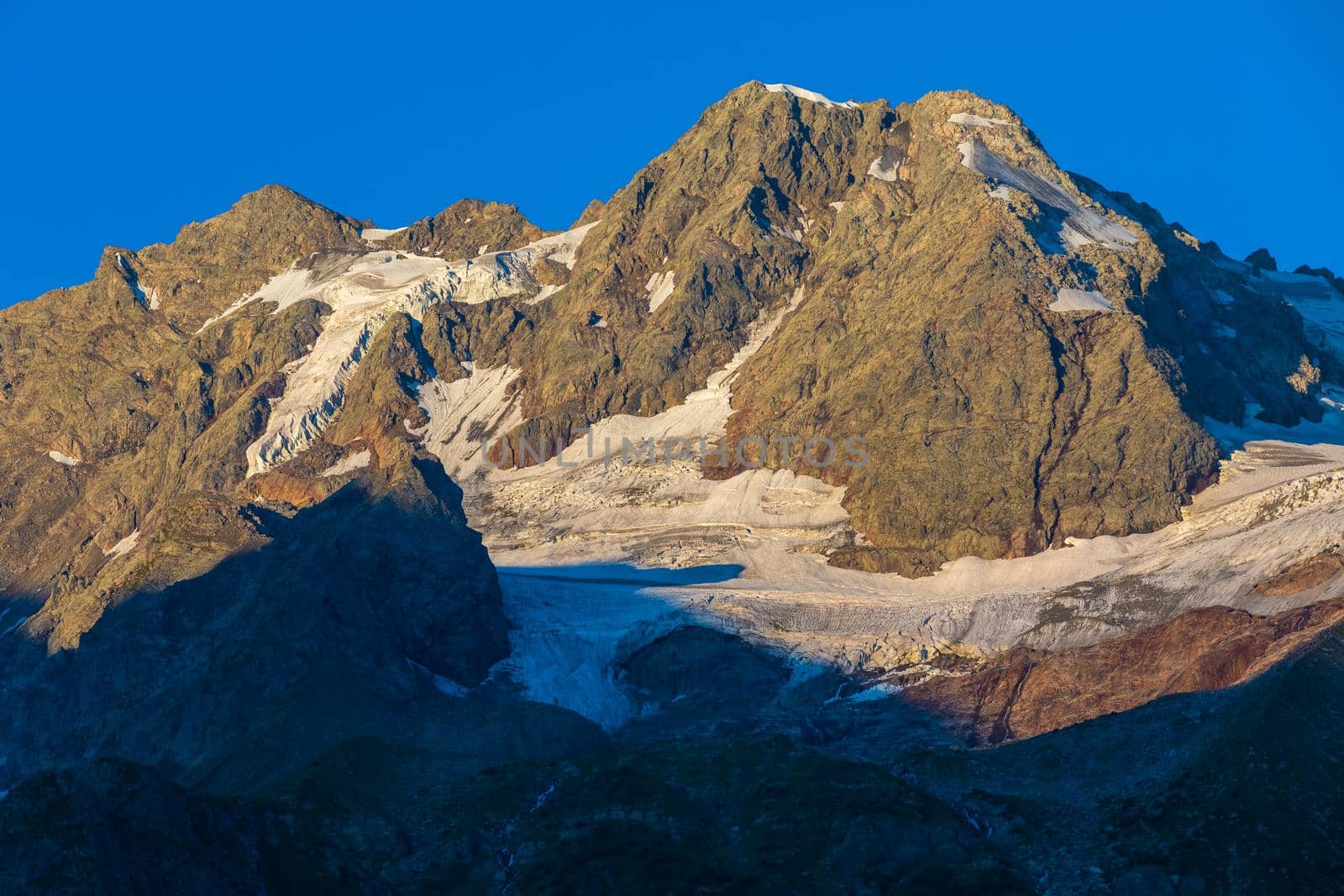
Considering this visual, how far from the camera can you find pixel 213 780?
6535 inches

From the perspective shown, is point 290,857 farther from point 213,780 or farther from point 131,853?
point 213,780

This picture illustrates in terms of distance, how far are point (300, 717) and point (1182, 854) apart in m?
90.4

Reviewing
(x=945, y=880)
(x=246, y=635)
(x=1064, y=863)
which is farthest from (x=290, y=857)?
(x=246, y=635)

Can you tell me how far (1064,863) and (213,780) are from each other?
266 ft

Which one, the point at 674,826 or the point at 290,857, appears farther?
the point at 674,826

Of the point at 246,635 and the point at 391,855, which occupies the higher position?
the point at 246,635

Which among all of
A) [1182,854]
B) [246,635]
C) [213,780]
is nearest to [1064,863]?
[1182,854]

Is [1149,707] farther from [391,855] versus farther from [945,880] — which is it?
[391,855]

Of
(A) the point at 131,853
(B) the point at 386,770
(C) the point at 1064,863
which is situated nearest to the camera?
(A) the point at 131,853

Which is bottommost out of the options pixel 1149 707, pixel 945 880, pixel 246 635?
pixel 945 880

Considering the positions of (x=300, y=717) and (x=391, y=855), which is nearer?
(x=391, y=855)

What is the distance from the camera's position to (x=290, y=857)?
4700 inches

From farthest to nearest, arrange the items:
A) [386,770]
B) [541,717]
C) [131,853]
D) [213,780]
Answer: [541,717] → [213,780] → [386,770] → [131,853]

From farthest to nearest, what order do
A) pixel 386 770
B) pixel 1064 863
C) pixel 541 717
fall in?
pixel 541 717 < pixel 386 770 < pixel 1064 863
